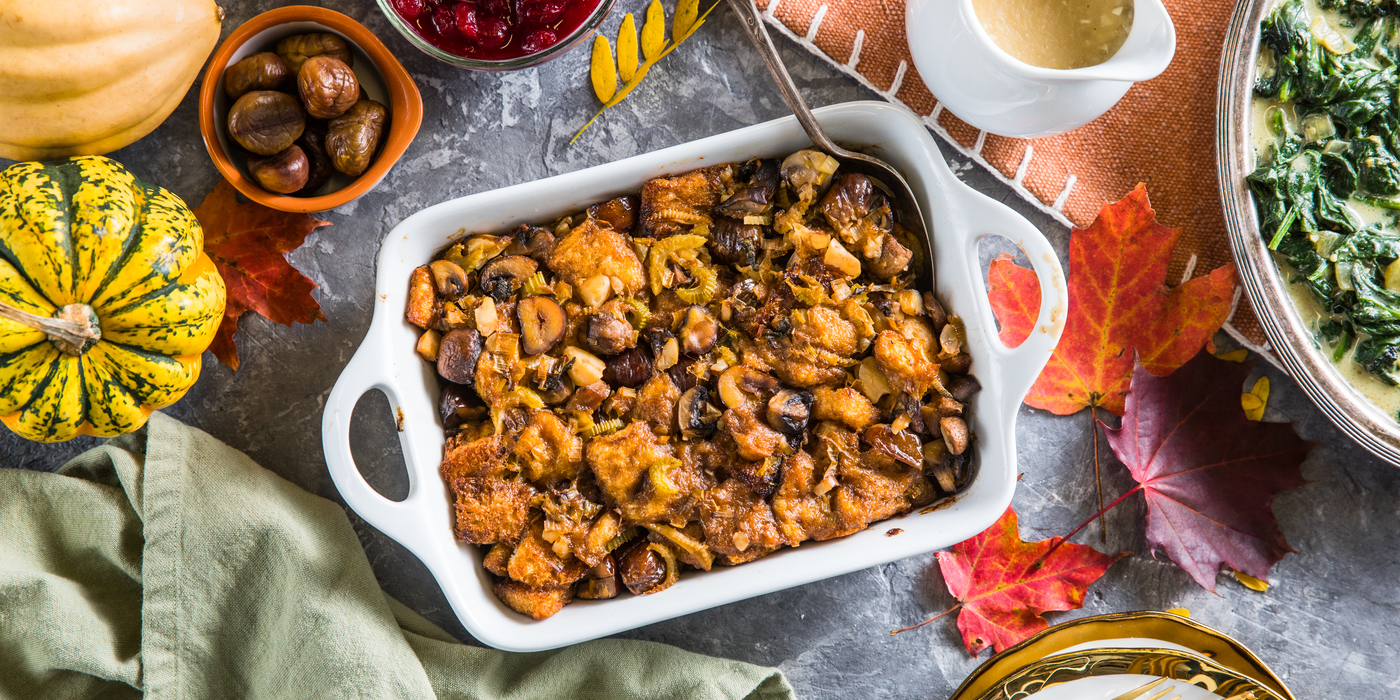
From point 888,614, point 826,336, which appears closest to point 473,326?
point 826,336

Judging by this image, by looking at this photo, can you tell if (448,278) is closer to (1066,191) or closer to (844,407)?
(844,407)

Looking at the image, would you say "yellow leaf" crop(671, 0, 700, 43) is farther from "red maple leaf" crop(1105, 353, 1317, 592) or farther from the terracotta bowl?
"red maple leaf" crop(1105, 353, 1317, 592)

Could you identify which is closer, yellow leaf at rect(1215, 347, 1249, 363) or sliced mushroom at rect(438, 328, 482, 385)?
sliced mushroom at rect(438, 328, 482, 385)

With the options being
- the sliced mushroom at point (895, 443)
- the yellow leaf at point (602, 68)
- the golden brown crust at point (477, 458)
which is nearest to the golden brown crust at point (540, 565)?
the golden brown crust at point (477, 458)

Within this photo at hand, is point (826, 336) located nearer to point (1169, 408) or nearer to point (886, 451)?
point (886, 451)

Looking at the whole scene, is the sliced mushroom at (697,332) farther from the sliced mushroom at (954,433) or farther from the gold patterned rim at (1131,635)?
the gold patterned rim at (1131,635)

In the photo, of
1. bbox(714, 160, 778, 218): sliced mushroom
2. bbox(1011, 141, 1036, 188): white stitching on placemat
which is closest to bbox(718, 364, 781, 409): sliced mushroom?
bbox(714, 160, 778, 218): sliced mushroom

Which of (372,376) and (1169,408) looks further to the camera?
(1169,408)
